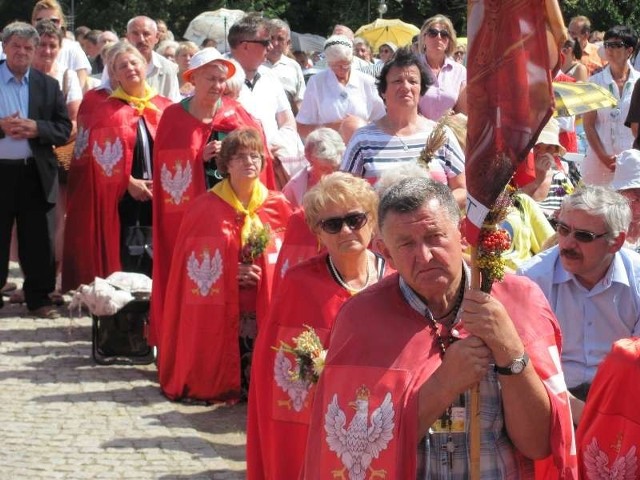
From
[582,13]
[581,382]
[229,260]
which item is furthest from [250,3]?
[581,382]

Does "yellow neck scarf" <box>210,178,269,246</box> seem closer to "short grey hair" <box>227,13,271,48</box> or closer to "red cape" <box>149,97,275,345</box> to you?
"red cape" <box>149,97,275,345</box>

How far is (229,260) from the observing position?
32.1ft

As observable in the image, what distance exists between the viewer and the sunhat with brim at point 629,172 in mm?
7633

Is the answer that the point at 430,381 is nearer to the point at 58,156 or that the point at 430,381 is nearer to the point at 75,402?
the point at 75,402

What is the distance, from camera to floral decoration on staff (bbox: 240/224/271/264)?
9.70 meters

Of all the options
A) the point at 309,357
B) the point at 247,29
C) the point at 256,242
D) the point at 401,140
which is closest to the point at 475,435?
the point at 309,357

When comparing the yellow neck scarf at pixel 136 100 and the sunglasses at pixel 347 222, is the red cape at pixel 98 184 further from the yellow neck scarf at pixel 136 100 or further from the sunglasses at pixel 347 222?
the sunglasses at pixel 347 222

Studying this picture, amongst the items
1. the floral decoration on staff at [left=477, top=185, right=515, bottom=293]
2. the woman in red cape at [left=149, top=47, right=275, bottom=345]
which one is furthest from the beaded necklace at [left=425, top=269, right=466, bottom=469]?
the woman in red cape at [left=149, top=47, right=275, bottom=345]

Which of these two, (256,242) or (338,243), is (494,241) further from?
(256,242)

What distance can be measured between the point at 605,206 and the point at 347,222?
120 centimetres

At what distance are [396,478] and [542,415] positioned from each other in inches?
19.5

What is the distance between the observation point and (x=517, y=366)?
13.4 feet

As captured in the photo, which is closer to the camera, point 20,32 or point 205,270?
point 205,270

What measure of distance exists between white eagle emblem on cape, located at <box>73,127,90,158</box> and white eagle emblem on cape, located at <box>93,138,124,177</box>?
0.61ft
